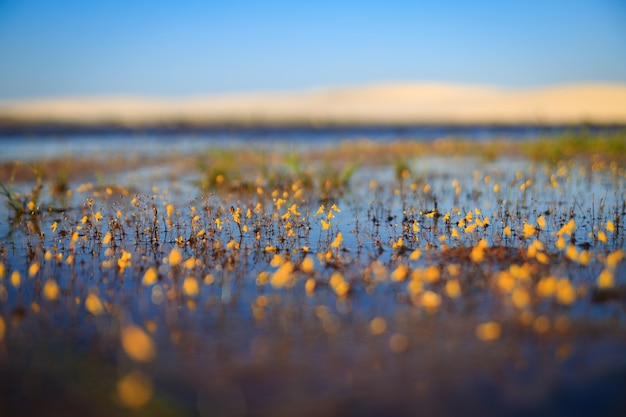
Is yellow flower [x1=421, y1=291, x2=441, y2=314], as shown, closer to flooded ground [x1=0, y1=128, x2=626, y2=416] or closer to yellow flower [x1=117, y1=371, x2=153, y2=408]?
flooded ground [x1=0, y1=128, x2=626, y2=416]

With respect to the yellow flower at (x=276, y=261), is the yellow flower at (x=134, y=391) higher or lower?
lower

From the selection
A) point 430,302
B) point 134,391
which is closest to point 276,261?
point 430,302

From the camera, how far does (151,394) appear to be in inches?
146

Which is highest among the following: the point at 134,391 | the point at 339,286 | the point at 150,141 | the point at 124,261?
the point at 150,141

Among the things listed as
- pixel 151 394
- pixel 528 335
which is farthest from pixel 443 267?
pixel 151 394

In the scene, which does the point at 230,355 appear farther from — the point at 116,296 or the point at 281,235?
the point at 281,235

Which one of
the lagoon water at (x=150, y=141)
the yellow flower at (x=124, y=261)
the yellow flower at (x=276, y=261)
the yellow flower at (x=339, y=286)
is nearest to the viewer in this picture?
the yellow flower at (x=339, y=286)

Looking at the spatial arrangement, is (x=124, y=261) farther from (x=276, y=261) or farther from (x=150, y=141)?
(x=150, y=141)

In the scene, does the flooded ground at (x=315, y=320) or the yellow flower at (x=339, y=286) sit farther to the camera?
the yellow flower at (x=339, y=286)

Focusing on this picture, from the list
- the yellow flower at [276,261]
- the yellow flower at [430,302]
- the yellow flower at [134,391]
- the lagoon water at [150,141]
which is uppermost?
the lagoon water at [150,141]

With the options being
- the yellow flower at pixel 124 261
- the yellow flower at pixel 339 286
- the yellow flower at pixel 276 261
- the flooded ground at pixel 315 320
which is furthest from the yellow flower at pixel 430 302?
the yellow flower at pixel 124 261

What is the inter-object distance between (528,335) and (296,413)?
2.17 meters

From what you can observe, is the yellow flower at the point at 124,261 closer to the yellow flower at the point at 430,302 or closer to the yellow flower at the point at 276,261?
the yellow flower at the point at 276,261

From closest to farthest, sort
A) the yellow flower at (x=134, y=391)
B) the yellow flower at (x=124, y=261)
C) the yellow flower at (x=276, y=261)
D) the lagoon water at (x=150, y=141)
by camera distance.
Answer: the yellow flower at (x=134, y=391)
the yellow flower at (x=276, y=261)
the yellow flower at (x=124, y=261)
the lagoon water at (x=150, y=141)
